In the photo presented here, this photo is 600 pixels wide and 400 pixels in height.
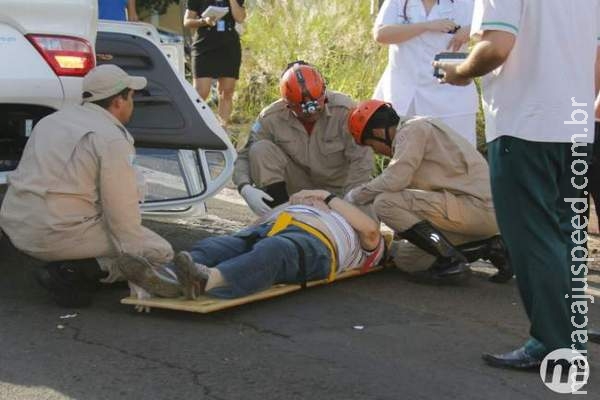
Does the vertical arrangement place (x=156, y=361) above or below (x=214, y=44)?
below

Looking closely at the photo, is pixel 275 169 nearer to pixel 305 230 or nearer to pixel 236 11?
pixel 305 230

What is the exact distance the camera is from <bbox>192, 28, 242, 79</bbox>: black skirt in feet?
34.0

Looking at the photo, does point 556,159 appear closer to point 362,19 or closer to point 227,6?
point 227,6

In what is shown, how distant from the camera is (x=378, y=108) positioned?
6.30 meters

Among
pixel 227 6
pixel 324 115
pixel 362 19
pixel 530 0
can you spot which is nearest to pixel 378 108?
pixel 324 115

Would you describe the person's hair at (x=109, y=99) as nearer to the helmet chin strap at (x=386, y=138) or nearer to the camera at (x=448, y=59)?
the helmet chin strap at (x=386, y=138)

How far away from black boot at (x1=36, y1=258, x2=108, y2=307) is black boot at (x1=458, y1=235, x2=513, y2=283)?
204cm

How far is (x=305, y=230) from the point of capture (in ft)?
19.5

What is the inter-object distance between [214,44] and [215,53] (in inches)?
3.3

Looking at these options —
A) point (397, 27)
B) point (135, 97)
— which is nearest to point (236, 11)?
point (397, 27)

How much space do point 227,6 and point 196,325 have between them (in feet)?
18.2

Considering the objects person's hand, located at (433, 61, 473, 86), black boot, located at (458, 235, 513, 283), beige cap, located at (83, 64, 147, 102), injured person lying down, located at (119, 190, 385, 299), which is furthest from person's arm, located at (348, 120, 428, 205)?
beige cap, located at (83, 64, 147, 102)

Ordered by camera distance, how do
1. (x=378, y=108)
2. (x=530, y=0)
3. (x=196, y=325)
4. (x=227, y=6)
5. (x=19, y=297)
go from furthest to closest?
1. (x=227, y=6)
2. (x=378, y=108)
3. (x=19, y=297)
4. (x=196, y=325)
5. (x=530, y=0)

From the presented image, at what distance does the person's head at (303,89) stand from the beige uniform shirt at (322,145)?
6.7 inches
